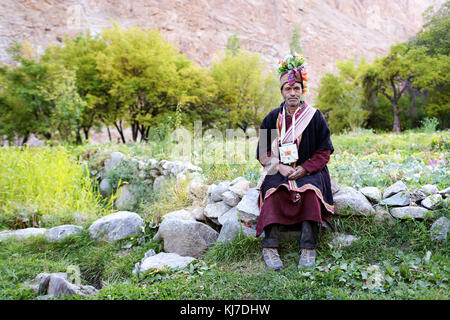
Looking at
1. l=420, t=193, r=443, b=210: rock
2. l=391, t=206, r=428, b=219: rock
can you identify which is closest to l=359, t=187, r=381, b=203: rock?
l=391, t=206, r=428, b=219: rock

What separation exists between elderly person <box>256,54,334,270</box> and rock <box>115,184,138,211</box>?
2905mm

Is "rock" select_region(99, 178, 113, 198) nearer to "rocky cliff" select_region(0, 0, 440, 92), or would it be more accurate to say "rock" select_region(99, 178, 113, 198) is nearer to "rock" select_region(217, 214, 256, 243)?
"rock" select_region(217, 214, 256, 243)

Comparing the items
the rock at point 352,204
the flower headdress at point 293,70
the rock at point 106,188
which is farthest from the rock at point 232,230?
the rock at point 106,188

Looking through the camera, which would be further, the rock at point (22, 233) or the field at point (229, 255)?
the rock at point (22, 233)

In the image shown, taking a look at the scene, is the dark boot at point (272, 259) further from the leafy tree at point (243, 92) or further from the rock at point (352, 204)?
the leafy tree at point (243, 92)

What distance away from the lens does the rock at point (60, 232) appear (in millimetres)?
3576

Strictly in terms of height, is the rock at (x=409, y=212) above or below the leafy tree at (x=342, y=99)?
below

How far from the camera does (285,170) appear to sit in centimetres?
282

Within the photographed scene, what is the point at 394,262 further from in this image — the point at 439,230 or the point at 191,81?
the point at 191,81

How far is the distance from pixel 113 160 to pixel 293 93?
467 cm

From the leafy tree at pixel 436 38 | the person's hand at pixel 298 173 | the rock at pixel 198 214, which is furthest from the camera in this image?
the leafy tree at pixel 436 38

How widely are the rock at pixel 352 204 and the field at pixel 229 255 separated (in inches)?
3.7

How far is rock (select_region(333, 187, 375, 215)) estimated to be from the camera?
287 centimetres
